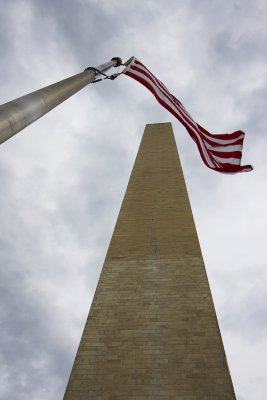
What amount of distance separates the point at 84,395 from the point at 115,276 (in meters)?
2.88

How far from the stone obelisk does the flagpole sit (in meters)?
5.19

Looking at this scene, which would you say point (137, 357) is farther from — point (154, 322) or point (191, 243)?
point (191, 243)

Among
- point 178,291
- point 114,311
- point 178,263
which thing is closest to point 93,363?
point 114,311

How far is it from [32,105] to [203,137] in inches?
228

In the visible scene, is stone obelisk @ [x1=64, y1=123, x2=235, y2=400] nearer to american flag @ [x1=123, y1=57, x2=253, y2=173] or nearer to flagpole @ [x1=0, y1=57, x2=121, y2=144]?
american flag @ [x1=123, y1=57, x2=253, y2=173]

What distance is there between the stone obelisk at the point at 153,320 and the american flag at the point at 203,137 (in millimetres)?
2358

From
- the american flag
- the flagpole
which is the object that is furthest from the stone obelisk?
the flagpole

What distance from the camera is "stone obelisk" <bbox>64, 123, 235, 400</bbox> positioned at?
6.86 m

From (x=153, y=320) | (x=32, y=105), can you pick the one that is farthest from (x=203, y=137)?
(x=32, y=105)

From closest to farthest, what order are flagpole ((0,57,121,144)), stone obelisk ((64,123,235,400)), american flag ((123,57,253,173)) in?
1. flagpole ((0,57,121,144))
2. stone obelisk ((64,123,235,400))
3. american flag ((123,57,253,173))

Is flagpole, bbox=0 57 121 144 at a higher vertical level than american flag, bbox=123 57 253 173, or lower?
lower

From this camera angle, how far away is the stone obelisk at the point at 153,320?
6.86 metres

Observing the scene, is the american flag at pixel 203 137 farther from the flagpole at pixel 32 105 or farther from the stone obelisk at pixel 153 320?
the flagpole at pixel 32 105

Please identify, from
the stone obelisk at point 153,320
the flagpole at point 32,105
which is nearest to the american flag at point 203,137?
the stone obelisk at point 153,320
